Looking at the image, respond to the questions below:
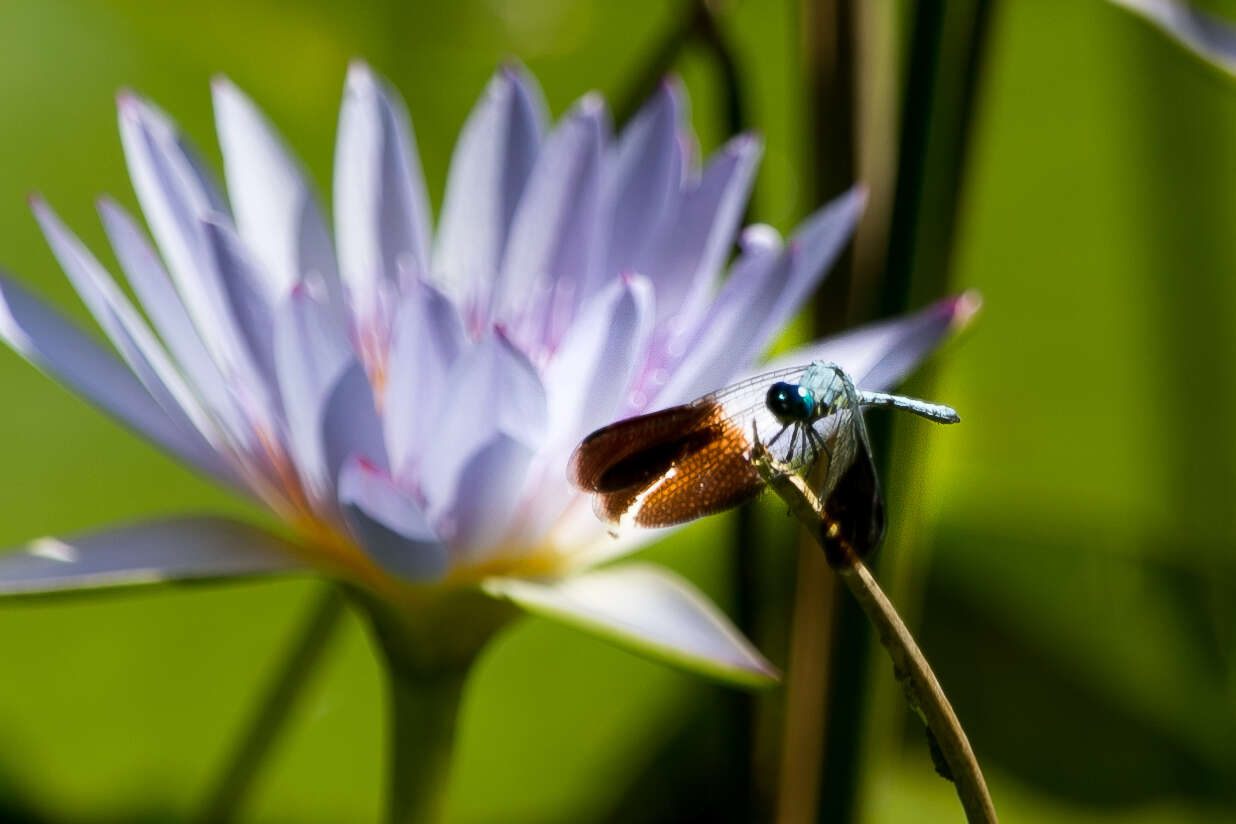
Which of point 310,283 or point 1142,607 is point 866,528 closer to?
point 310,283

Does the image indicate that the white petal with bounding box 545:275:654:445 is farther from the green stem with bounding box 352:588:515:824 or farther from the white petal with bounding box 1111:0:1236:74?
the white petal with bounding box 1111:0:1236:74

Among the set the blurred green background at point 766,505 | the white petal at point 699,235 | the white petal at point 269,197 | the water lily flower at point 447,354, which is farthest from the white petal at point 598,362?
the blurred green background at point 766,505

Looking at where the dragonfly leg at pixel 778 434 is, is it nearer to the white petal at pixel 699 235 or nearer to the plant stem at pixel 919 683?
the plant stem at pixel 919 683

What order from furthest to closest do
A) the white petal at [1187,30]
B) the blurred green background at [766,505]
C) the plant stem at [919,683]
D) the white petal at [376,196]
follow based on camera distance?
the blurred green background at [766,505], the white petal at [376,196], the white petal at [1187,30], the plant stem at [919,683]

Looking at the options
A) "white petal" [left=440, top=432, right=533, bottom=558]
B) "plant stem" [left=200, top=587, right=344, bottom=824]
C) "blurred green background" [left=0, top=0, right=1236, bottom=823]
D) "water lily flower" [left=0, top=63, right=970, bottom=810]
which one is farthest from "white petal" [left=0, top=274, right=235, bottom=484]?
"blurred green background" [left=0, top=0, right=1236, bottom=823]

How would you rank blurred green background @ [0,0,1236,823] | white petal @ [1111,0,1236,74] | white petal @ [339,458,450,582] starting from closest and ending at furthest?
white petal @ [339,458,450,582] < white petal @ [1111,0,1236,74] < blurred green background @ [0,0,1236,823]

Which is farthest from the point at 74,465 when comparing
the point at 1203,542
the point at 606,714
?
the point at 1203,542
